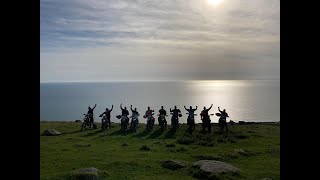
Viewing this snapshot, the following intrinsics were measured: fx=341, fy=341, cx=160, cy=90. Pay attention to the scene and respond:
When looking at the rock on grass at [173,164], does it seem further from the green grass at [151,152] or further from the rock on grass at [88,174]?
the rock on grass at [88,174]

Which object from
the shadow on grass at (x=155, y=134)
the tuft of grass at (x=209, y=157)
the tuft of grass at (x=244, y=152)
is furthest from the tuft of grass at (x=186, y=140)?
the tuft of grass at (x=209, y=157)

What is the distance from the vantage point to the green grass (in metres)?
21.3

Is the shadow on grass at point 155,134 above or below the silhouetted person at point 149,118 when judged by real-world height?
below

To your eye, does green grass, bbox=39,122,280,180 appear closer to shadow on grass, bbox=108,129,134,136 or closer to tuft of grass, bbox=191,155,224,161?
tuft of grass, bbox=191,155,224,161

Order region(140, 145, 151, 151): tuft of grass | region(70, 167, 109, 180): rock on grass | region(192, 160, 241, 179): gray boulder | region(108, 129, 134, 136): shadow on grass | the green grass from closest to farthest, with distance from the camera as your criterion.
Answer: region(70, 167, 109, 180): rock on grass, region(192, 160, 241, 179): gray boulder, the green grass, region(140, 145, 151, 151): tuft of grass, region(108, 129, 134, 136): shadow on grass

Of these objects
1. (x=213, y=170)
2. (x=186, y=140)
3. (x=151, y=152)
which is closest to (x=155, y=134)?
(x=186, y=140)

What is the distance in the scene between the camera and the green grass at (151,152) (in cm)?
2127

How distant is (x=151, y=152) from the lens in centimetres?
2689

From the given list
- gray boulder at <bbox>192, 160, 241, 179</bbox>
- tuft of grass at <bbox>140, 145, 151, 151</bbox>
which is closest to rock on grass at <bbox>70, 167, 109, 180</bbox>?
gray boulder at <bbox>192, 160, 241, 179</bbox>

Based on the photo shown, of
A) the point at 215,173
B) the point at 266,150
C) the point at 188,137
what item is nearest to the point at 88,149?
the point at 188,137
